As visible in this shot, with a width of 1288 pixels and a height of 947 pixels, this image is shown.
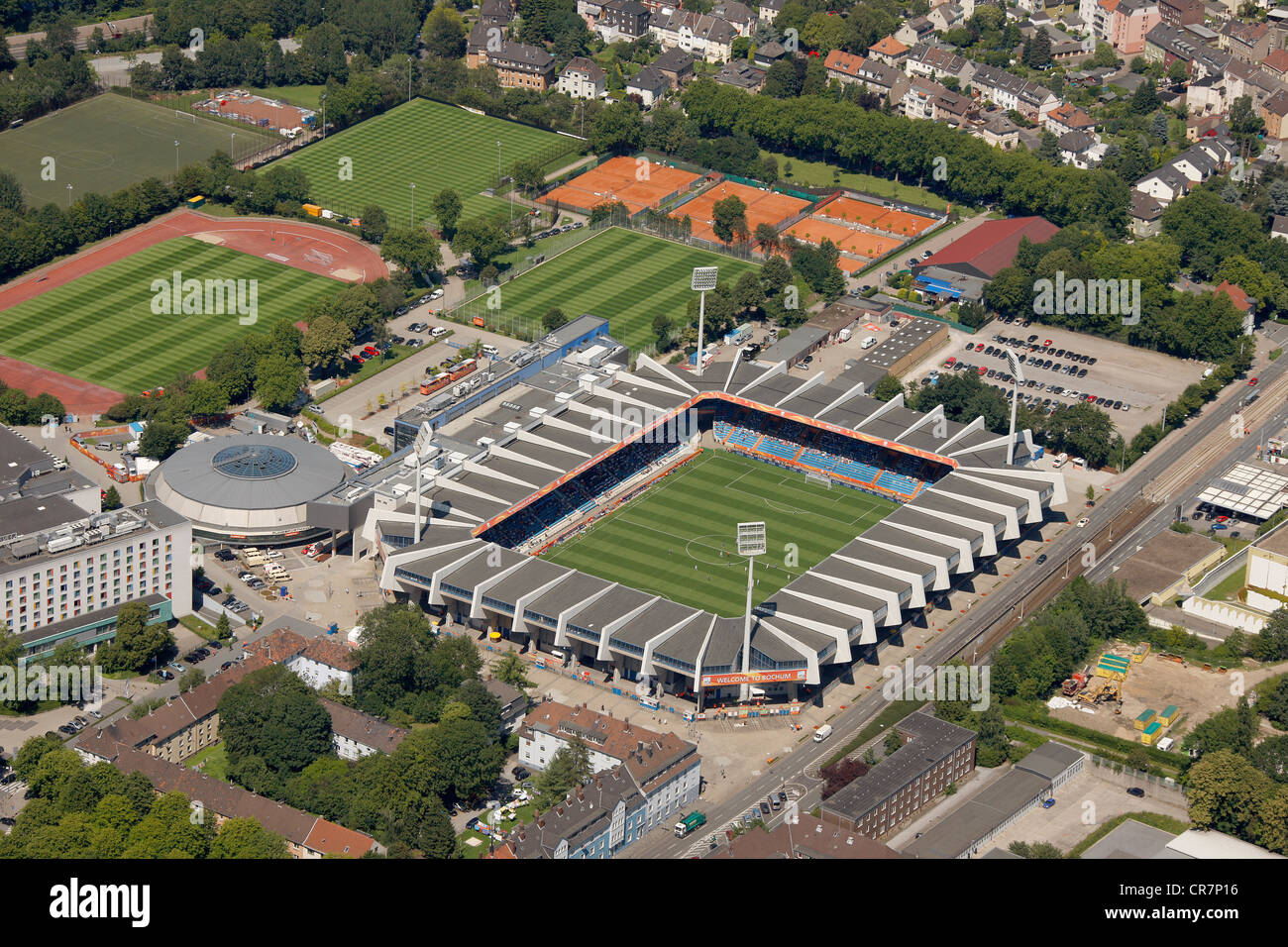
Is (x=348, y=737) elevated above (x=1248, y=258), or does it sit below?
below

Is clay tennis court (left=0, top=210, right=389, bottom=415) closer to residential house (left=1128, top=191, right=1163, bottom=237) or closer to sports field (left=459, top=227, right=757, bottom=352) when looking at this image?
sports field (left=459, top=227, right=757, bottom=352)

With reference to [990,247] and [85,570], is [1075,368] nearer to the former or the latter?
[990,247]

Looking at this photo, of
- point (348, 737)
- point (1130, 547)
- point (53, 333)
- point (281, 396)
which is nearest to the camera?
point (348, 737)

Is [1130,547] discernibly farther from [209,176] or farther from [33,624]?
[209,176]

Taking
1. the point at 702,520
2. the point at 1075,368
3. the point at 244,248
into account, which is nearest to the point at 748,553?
the point at 702,520

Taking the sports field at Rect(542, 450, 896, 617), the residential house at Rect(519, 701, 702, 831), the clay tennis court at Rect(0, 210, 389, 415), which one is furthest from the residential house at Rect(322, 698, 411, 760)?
the clay tennis court at Rect(0, 210, 389, 415)

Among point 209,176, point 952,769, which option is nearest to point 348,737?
point 952,769
